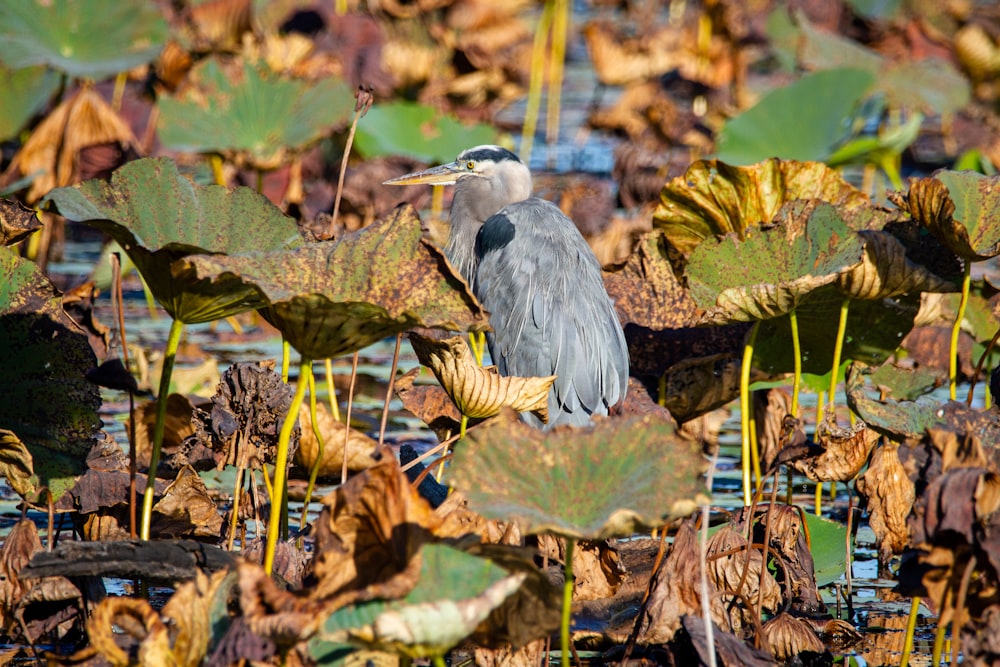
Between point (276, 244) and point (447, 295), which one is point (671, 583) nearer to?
point (447, 295)

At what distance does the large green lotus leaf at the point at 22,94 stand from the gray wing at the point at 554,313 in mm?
2969

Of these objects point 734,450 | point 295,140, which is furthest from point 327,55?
point 734,450

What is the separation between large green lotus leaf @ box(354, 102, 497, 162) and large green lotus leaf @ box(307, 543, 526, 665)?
16.5ft

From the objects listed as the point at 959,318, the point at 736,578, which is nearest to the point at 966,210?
the point at 959,318

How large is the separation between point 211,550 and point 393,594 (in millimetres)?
719

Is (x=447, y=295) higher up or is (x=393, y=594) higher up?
(x=447, y=295)

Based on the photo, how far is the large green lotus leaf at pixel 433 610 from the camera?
69.4 inches

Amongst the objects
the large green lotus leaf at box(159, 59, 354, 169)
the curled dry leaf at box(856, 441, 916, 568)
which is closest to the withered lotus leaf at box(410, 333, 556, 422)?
the curled dry leaf at box(856, 441, 916, 568)

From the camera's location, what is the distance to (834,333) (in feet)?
11.1

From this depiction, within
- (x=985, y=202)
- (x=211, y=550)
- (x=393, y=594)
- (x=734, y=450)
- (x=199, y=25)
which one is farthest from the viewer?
(x=199, y=25)

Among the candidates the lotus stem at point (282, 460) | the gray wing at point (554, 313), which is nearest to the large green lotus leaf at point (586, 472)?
the lotus stem at point (282, 460)

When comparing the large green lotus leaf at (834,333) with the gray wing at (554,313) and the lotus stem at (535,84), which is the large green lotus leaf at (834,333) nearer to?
the gray wing at (554,313)

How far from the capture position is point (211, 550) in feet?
7.86

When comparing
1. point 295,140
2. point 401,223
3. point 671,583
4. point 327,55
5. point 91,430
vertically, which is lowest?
point 671,583
